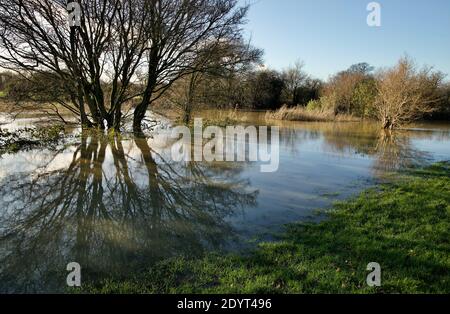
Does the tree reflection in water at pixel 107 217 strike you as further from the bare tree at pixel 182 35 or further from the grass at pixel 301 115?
the grass at pixel 301 115

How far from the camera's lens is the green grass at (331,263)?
3.28m

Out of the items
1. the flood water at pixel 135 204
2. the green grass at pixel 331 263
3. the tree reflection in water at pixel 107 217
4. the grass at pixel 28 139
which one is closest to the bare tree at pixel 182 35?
the grass at pixel 28 139

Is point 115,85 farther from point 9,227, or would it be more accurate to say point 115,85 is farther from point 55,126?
point 9,227

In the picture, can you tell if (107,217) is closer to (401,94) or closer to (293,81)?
(401,94)

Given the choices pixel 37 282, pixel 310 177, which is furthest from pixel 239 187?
pixel 37 282

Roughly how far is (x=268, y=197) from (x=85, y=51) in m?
12.0

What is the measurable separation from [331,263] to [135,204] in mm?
3659

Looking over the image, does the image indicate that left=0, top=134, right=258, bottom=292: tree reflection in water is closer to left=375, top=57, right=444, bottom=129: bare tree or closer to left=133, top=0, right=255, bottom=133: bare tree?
left=133, top=0, right=255, bottom=133: bare tree

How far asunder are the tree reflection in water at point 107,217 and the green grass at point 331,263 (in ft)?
1.46

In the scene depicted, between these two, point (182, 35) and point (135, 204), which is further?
point (182, 35)

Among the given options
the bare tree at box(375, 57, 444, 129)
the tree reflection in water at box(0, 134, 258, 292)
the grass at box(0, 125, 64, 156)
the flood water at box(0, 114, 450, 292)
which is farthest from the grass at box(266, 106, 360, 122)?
the tree reflection in water at box(0, 134, 258, 292)

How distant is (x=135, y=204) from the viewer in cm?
592

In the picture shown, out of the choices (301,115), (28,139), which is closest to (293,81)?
(301,115)

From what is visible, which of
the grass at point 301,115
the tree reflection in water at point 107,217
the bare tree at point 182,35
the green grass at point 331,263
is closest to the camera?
the green grass at point 331,263
